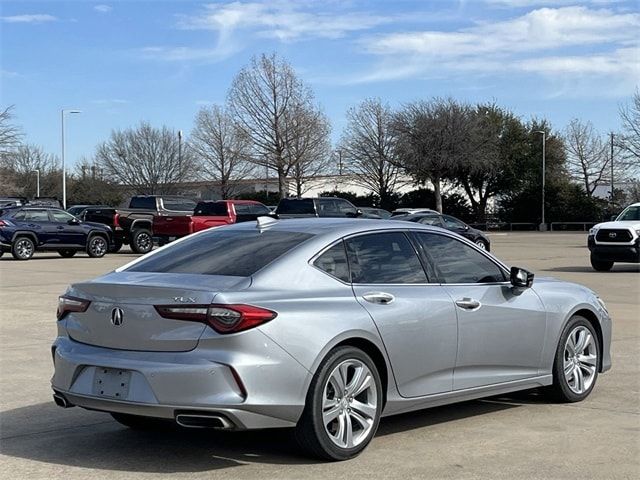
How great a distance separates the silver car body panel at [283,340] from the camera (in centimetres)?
554

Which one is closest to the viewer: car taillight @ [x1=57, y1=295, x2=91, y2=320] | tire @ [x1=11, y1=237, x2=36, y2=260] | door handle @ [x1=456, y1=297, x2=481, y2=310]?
car taillight @ [x1=57, y1=295, x2=91, y2=320]

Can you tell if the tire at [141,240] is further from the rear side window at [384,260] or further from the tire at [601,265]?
the rear side window at [384,260]

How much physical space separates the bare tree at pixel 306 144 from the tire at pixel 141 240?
27906mm

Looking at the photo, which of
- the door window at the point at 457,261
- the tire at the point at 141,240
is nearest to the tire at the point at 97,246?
the tire at the point at 141,240

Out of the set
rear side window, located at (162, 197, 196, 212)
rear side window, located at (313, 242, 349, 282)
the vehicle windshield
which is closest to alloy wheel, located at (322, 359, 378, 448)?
rear side window, located at (313, 242, 349, 282)

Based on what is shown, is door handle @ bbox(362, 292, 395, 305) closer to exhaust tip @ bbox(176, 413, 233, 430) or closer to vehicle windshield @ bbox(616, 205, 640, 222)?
exhaust tip @ bbox(176, 413, 233, 430)

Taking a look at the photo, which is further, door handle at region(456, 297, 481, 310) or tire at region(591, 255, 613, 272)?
tire at region(591, 255, 613, 272)

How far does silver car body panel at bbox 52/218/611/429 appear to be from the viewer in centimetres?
554

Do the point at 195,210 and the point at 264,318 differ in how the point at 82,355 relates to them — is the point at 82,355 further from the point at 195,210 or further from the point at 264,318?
the point at 195,210

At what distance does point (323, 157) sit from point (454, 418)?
2220 inches

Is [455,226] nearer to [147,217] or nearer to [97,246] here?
[147,217]

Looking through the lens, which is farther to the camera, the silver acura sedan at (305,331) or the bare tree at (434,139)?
the bare tree at (434,139)

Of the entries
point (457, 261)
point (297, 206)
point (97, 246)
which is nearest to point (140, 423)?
point (457, 261)

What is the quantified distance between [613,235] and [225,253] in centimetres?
1875
